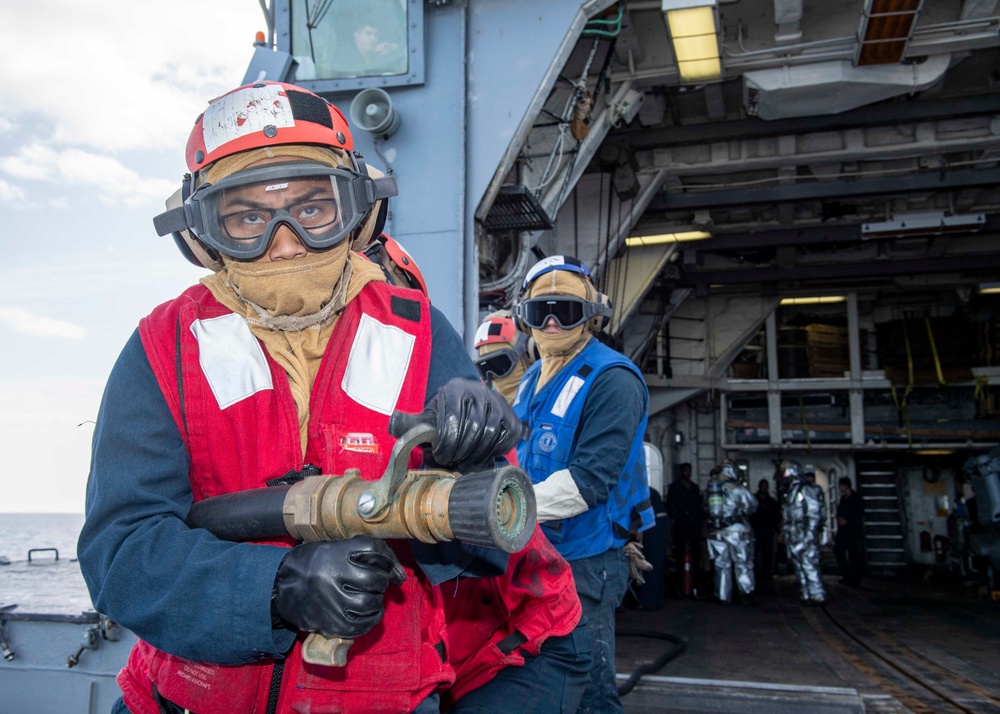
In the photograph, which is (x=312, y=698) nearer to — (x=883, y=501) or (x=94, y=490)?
(x=94, y=490)

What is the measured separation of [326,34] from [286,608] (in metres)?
5.55

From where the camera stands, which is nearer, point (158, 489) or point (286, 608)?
point (286, 608)

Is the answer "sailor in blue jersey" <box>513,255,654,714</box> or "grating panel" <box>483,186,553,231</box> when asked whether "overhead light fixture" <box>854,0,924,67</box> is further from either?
"sailor in blue jersey" <box>513,255,654,714</box>

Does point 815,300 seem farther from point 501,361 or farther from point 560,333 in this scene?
point 560,333

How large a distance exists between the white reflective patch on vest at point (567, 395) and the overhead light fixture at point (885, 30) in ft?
14.4

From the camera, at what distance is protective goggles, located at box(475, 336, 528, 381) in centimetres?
511

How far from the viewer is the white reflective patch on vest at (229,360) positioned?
4.70 feet

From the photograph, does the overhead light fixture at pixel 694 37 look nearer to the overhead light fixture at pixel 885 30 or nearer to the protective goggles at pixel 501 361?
the overhead light fixture at pixel 885 30

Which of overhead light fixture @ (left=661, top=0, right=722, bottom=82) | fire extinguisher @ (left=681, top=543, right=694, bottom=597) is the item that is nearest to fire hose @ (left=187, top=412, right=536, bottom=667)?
overhead light fixture @ (left=661, top=0, right=722, bottom=82)

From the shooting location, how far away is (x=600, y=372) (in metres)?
3.28

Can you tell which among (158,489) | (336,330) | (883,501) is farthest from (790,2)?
(883,501)

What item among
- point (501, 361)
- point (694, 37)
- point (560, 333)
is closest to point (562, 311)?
point (560, 333)

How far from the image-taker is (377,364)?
1546mm

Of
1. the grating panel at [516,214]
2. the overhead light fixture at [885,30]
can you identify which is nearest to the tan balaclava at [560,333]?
the grating panel at [516,214]
